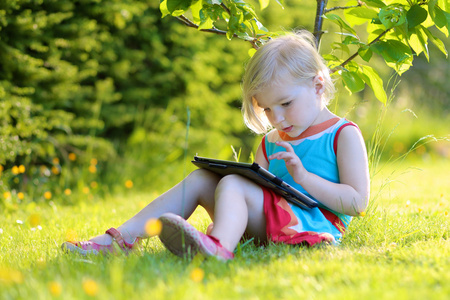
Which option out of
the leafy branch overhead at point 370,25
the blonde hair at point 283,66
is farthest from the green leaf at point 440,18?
the blonde hair at point 283,66

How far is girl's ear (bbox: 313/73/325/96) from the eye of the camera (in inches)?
84.7

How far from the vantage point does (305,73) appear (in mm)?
2125

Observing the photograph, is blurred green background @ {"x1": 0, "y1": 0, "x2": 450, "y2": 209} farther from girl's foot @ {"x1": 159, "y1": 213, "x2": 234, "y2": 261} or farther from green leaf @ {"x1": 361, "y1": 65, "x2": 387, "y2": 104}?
girl's foot @ {"x1": 159, "y1": 213, "x2": 234, "y2": 261}

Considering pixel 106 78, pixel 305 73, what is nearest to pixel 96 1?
pixel 106 78

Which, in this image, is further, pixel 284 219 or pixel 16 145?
pixel 16 145

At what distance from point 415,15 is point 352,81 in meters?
0.41

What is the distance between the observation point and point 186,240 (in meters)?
1.67

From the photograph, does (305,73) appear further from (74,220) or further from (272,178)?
(74,220)

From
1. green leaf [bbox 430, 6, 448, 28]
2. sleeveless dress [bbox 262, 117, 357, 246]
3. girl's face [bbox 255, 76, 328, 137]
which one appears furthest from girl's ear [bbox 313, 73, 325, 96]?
green leaf [bbox 430, 6, 448, 28]

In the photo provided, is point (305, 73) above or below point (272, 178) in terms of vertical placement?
above

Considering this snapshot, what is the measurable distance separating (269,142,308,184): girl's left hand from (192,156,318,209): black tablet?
0.23 feet

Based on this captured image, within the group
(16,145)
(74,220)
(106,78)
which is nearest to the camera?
(74,220)

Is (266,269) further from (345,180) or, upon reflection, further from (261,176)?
(345,180)

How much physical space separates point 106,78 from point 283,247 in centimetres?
332
